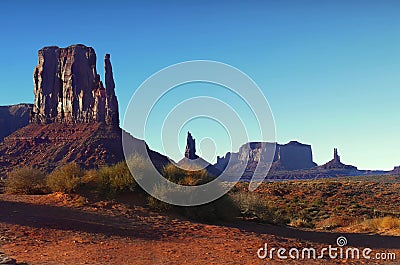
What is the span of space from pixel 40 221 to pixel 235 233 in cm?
701

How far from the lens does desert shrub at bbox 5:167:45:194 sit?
21.5m

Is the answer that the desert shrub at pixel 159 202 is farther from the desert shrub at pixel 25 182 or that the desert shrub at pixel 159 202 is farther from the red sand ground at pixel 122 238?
the desert shrub at pixel 25 182

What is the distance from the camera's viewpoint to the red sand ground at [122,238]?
1089cm

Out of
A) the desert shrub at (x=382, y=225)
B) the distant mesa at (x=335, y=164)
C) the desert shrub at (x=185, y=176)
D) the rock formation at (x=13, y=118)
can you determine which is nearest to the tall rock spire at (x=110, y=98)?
the rock formation at (x=13, y=118)

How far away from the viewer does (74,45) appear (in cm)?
11381

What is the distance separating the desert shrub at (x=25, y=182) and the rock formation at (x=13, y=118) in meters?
103

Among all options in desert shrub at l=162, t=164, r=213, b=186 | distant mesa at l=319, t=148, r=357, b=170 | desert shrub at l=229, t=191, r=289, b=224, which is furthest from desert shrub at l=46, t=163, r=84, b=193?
distant mesa at l=319, t=148, r=357, b=170

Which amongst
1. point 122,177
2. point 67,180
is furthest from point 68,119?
point 122,177

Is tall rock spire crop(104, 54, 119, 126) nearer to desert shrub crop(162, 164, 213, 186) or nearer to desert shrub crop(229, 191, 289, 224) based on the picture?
desert shrub crop(229, 191, 289, 224)

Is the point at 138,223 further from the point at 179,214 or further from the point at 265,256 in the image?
the point at 265,256

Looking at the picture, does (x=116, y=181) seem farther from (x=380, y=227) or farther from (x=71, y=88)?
(x=71, y=88)

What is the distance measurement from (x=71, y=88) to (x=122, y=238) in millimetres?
102820

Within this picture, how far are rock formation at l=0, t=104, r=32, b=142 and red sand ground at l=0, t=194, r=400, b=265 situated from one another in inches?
4338

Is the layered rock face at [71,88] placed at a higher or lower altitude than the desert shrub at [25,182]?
higher
